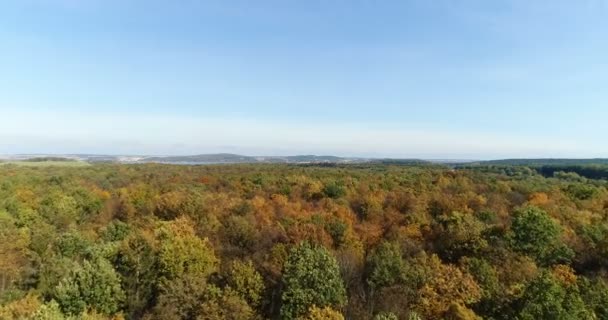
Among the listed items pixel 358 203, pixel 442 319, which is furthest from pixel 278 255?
pixel 358 203

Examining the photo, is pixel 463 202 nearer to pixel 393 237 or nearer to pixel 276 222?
pixel 393 237

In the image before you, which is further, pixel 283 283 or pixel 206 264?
pixel 206 264

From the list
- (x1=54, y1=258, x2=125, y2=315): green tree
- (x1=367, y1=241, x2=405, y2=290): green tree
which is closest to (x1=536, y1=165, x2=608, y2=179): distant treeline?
(x1=367, y1=241, x2=405, y2=290): green tree

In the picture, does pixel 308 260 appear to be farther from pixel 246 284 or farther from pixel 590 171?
pixel 590 171

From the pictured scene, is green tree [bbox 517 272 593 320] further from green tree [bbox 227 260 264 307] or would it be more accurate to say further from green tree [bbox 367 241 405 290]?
green tree [bbox 227 260 264 307]

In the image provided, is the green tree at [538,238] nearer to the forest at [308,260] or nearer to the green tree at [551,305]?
the forest at [308,260]

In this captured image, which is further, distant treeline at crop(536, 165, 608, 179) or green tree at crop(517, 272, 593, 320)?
distant treeline at crop(536, 165, 608, 179)
